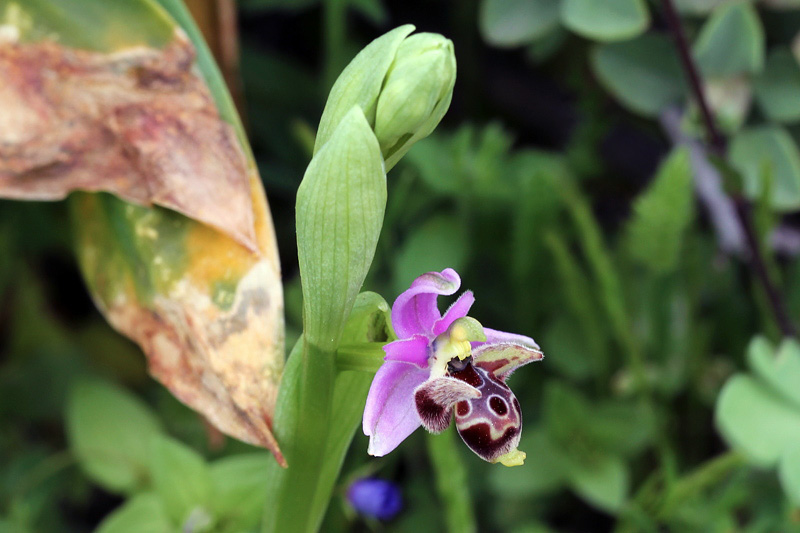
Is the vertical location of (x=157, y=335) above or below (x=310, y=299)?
below

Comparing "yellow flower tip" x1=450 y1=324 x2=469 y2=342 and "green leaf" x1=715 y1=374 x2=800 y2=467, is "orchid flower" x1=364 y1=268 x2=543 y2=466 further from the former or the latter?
"green leaf" x1=715 y1=374 x2=800 y2=467

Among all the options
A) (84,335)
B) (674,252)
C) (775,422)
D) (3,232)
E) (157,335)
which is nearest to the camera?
(157,335)

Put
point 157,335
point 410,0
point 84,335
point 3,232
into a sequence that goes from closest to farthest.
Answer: point 157,335, point 3,232, point 84,335, point 410,0

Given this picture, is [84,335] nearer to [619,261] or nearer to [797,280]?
[619,261]

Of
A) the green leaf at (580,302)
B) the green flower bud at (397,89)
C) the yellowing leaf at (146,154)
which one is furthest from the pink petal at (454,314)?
the green leaf at (580,302)

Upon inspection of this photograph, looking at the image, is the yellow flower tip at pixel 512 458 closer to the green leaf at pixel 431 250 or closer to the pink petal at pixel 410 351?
the pink petal at pixel 410 351

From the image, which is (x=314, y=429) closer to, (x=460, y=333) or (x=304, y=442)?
(x=304, y=442)

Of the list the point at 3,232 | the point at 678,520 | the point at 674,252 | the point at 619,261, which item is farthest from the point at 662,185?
the point at 3,232

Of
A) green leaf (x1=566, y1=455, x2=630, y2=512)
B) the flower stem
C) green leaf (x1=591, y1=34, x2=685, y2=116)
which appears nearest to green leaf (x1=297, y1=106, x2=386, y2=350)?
the flower stem
